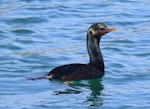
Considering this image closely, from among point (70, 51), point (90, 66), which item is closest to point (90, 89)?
point (90, 66)

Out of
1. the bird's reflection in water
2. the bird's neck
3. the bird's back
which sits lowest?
the bird's reflection in water

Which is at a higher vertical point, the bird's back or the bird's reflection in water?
the bird's back

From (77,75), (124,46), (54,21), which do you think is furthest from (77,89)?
(54,21)

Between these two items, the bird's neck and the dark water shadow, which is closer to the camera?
the dark water shadow

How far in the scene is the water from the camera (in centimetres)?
1469

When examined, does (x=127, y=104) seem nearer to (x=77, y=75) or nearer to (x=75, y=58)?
(x=77, y=75)

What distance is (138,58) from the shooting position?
693 inches

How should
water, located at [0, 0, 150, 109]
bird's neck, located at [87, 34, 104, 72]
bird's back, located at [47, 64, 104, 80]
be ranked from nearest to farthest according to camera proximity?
water, located at [0, 0, 150, 109]
bird's back, located at [47, 64, 104, 80]
bird's neck, located at [87, 34, 104, 72]

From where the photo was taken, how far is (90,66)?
16375 mm

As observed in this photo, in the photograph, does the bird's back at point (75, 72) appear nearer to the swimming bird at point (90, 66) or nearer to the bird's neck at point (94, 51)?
the swimming bird at point (90, 66)

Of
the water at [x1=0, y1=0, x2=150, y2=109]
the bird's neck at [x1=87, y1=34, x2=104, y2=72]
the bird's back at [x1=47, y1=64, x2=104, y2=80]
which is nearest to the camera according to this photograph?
the water at [x1=0, y1=0, x2=150, y2=109]

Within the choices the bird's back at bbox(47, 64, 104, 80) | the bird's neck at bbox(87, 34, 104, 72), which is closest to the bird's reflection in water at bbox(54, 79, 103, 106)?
the bird's back at bbox(47, 64, 104, 80)

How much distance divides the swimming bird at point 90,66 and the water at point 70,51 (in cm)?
14

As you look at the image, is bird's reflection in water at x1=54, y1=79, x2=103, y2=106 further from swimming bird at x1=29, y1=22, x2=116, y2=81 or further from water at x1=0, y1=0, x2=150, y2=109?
swimming bird at x1=29, y1=22, x2=116, y2=81
